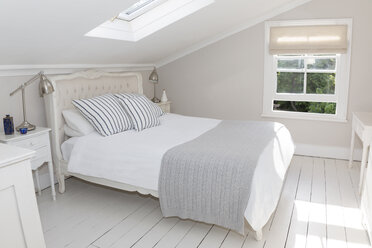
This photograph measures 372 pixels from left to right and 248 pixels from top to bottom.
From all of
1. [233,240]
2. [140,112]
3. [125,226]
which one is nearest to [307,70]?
[140,112]

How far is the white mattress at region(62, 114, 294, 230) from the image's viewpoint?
2.19 meters

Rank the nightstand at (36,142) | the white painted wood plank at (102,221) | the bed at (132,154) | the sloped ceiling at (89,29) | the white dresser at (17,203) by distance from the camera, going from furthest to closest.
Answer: the nightstand at (36,142) < the white painted wood plank at (102,221) < the bed at (132,154) < the sloped ceiling at (89,29) < the white dresser at (17,203)

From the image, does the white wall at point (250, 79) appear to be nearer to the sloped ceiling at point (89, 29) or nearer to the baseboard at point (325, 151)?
the baseboard at point (325, 151)

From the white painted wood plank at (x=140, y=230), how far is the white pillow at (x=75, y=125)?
Result: 104cm

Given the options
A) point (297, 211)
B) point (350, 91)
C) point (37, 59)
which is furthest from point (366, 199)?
point (37, 59)

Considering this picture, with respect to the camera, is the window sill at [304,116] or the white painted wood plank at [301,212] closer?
the white painted wood plank at [301,212]

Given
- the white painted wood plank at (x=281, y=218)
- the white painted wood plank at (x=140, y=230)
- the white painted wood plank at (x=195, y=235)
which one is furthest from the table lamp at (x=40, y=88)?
the white painted wood plank at (x=281, y=218)

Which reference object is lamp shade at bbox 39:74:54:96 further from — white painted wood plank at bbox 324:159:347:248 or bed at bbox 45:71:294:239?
white painted wood plank at bbox 324:159:347:248

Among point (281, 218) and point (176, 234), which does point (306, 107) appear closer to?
point (281, 218)

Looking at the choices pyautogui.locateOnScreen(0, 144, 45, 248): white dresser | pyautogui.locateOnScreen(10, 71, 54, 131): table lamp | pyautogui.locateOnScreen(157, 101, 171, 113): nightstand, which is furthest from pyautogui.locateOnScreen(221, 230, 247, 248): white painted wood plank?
pyautogui.locateOnScreen(157, 101, 171, 113): nightstand

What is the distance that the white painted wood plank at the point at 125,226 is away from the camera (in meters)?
2.33

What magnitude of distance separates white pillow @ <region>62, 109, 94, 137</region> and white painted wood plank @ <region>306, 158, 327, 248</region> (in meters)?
2.19

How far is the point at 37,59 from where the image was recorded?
2885mm

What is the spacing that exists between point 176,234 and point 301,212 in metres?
1.15
